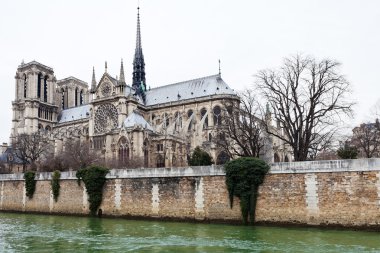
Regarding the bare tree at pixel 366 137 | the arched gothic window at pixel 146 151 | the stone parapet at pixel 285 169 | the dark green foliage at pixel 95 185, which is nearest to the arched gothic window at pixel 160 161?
the arched gothic window at pixel 146 151

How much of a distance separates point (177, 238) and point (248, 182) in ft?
19.8

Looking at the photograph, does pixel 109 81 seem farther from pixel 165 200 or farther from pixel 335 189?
pixel 335 189

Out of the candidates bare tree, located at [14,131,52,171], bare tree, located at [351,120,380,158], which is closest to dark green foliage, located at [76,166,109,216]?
bare tree, located at [351,120,380,158]

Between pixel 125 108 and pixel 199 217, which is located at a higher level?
pixel 125 108

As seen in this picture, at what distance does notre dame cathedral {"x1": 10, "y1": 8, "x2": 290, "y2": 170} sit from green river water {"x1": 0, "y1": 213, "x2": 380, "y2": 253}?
Answer: 82.4ft

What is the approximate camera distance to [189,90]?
212 ft

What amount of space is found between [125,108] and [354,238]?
4637 centimetres

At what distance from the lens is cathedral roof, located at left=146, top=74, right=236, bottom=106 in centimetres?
6126

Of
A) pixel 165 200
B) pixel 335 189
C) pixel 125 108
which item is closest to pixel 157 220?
pixel 165 200

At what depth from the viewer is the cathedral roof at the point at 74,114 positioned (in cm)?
7844

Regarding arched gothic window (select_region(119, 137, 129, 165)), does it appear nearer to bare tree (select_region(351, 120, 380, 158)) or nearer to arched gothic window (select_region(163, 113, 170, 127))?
arched gothic window (select_region(163, 113, 170, 127))

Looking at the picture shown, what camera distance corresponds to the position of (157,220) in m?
25.6

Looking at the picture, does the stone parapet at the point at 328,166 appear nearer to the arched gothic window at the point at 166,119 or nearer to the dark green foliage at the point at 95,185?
the dark green foliage at the point at 95,185

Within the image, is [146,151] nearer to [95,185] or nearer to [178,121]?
[178,121]
